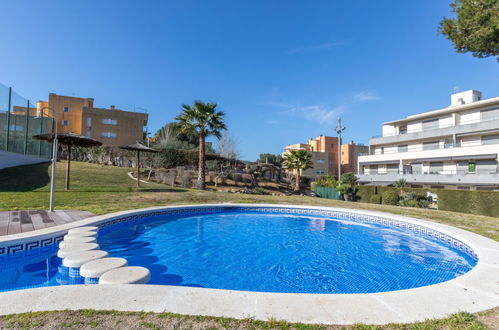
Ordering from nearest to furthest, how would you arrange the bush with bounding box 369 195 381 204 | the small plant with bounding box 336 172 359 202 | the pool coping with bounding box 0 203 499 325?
the pool coping with bounding box 0 203 499 325 → the bush with bounding box 369 195 381 204 → the small plant with bounding box 336 172 359 202

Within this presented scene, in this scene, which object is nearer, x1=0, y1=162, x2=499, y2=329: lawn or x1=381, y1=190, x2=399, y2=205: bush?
x1=0, y1=162, x2=499, y2=329: lawn

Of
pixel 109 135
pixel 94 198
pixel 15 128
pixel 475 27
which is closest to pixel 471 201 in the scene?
pixel 475 27

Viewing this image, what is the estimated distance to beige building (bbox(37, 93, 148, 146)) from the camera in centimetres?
3681

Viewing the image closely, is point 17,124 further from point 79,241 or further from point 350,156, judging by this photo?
point 350,156

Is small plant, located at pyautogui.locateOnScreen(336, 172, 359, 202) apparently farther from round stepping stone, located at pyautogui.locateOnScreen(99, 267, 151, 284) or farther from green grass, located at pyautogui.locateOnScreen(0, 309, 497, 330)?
round stepping stone, located at pyautogui.locateOnScreen(99, 267, 151, 284)

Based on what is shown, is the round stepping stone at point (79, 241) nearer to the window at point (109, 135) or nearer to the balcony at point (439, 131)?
the balcony at point (439, 131)

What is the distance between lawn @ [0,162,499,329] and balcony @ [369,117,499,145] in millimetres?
19204

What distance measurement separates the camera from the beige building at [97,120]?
36.8 metres

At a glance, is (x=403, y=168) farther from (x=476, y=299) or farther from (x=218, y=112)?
(x=476, y=299)

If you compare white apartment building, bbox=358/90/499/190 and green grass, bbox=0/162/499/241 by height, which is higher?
white apartment building, bbox=358/90/499/190

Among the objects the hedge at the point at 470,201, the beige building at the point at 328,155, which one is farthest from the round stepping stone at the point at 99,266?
the beige building at the point at 328,155

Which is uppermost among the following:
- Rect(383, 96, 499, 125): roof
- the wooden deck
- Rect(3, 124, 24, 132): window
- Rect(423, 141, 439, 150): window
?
Rect(383, 96, 499, 125): roof

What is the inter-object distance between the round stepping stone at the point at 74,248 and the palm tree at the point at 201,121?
1580 cm

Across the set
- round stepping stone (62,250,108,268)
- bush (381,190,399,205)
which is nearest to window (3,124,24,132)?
round stepping stone (62,250,108,268)
